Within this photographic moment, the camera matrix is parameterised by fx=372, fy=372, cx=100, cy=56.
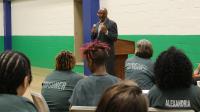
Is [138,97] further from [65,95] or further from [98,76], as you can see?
[65,95]

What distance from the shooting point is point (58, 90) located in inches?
138

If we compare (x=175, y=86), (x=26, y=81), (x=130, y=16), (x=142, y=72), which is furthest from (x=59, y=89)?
(x=130, y=16)

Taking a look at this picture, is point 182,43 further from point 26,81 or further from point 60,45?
point 26,81

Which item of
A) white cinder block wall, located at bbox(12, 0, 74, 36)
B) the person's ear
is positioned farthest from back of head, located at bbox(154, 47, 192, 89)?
white cinder block wall, located at bbox(12, 0, 74, 36)

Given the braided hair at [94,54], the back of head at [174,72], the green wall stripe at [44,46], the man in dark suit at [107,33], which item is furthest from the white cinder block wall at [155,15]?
the back of head at [174,72]

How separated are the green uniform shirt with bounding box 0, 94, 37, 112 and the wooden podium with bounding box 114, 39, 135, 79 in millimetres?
4377

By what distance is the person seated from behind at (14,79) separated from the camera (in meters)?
1.85

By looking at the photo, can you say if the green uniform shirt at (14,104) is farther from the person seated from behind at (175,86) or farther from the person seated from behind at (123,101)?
the person seated from behind at (175,86)

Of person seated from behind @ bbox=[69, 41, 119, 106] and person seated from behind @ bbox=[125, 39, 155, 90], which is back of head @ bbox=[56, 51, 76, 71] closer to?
person seated from behind @ bbox=[69, 41, 119, 106]

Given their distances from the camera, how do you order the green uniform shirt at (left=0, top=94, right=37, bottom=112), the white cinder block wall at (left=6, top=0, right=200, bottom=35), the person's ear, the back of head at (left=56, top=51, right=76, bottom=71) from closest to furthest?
the green uniform shirt at (left=0, top=94, right=37, bottom=112)
the person's ear
the back of head at (left=56, top=51, right=76, bottom=71)
the white cinder block wall at (left=6, top=0, right=200, bottom=35)

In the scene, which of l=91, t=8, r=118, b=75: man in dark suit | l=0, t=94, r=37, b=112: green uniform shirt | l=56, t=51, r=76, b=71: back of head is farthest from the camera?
l=91, t=8, r=118, b=75: man in dark suit

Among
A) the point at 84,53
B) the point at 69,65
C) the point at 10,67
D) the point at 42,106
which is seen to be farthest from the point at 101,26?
the point at 10,67

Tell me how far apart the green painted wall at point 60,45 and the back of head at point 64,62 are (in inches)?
145

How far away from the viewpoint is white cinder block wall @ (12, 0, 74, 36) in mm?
10164
